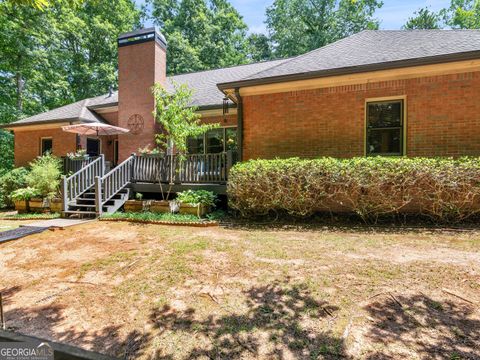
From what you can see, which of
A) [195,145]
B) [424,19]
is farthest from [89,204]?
[424,19]

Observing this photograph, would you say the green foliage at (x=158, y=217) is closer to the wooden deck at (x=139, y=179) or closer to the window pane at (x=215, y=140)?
the wooden deck at (x=139, y=179)

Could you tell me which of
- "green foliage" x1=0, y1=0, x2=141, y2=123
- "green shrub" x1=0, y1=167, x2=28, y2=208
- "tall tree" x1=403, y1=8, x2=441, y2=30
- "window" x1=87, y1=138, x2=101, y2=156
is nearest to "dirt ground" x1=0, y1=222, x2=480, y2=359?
"green shrub" x1=0, y1=167, x2=28, y2=208

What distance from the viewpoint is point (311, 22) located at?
31547 millimetres

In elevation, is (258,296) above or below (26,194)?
below

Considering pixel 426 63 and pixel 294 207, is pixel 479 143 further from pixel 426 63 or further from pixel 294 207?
pixel 294 207

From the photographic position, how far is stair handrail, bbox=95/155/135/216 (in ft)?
28.3

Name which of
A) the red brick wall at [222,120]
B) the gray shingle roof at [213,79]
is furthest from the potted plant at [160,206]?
the gray shingle roof at [213,79]

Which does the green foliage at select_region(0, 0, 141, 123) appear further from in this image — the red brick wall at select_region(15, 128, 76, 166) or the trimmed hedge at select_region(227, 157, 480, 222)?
the trimmed hedge at select_region(227, 157, 480, 222)

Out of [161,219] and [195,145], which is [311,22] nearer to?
[195,145]

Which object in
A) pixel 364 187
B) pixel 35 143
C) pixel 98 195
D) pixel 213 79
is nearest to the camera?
pixel 364 187

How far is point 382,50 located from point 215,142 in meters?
7.01

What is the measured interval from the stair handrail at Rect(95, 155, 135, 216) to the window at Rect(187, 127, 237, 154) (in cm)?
319

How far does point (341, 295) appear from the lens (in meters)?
3.25

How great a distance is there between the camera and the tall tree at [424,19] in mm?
26672
